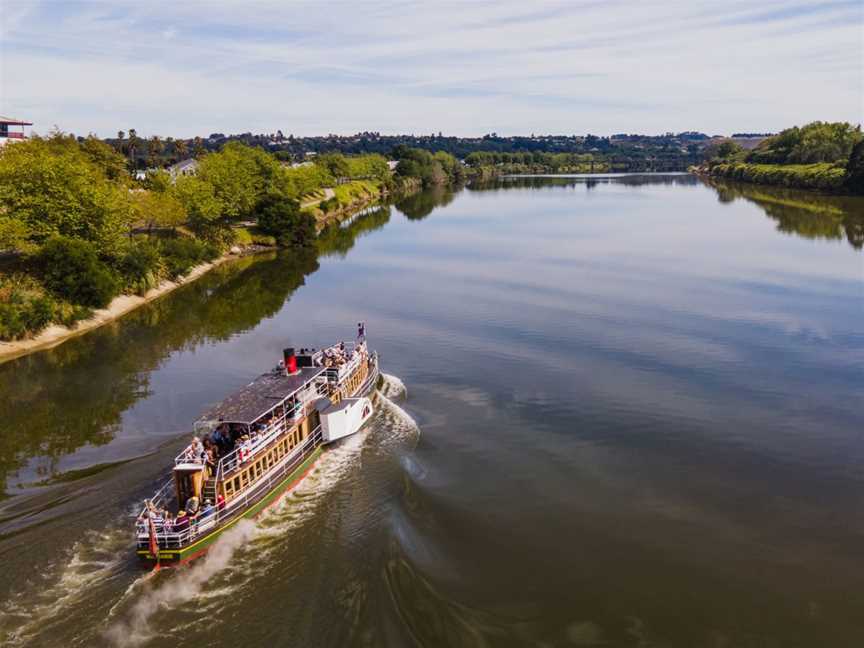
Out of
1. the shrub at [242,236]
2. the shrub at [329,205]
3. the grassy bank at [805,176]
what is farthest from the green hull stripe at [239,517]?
the grassy bank at [805,176]

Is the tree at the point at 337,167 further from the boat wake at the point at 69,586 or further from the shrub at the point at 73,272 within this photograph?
the boat wake at the point at 69,586

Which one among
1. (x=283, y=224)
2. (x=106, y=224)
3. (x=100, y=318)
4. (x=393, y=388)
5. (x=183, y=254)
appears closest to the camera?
(x=393, y=388)

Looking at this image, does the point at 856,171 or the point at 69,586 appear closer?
the point at 69,586

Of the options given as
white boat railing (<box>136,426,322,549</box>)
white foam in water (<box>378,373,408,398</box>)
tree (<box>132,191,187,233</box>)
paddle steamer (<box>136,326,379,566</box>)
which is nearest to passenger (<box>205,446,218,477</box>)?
paddle steamer (<box>136,326,379,566</box>)

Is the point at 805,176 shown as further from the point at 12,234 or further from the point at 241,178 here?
the point at 12,234

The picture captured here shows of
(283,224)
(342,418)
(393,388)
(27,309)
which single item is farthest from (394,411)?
(283,224)

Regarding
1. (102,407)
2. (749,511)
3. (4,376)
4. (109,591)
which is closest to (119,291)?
(4,376)
